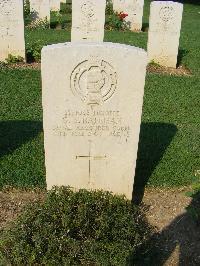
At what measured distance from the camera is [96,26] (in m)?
10.9

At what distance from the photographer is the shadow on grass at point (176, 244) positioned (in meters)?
3.94

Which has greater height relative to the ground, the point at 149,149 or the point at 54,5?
the point at 54,5

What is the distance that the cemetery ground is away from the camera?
433 cm

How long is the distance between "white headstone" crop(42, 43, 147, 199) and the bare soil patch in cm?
39

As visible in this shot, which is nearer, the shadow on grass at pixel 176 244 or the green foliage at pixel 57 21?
the shadow on grass at pixel 176 244

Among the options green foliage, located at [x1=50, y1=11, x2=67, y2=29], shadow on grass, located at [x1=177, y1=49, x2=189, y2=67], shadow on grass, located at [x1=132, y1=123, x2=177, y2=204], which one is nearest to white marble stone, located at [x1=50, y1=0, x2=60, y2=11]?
green foliage, located at [x1=50, y1=11, x2=67, y2=29]

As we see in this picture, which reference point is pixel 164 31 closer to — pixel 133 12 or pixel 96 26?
pixel 96 26

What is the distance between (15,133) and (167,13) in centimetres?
584

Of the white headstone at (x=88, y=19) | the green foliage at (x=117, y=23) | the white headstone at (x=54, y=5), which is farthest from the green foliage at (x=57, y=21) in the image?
the white headstone at (x=88, y=19)

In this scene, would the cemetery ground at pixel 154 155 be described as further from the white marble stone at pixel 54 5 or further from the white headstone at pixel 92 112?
the white marble stone at pixel 54 5

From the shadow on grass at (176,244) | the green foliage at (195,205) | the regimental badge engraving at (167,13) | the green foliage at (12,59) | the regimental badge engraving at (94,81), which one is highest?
the regimental badge engraving at (167,13)

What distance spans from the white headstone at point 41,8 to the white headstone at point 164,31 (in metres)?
5.79

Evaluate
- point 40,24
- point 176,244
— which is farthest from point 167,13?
point 176,244

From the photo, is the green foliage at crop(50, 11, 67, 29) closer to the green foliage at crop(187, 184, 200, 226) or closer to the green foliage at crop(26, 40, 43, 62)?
the green foliage at crop(26, 40, 43, 62)
